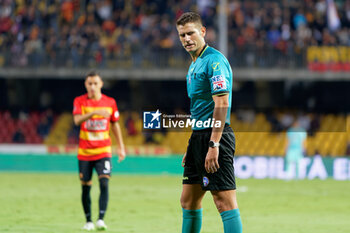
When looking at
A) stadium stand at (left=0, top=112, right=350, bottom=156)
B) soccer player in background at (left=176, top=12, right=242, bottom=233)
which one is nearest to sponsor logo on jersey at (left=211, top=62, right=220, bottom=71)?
soccer player in background at (left=176, top=12, right=242, bottom=233)

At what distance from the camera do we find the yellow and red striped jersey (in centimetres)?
945

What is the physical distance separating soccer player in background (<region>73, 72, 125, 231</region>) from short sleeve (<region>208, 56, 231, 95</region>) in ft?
12.5

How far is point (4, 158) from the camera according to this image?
2212 cm

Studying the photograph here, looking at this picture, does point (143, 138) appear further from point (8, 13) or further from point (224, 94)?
point (224, 94)

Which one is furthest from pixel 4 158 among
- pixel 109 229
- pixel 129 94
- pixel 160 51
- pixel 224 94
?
pixel 224 94

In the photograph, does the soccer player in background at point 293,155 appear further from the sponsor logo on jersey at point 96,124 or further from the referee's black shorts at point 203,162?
the referee's black shorts at point 203,162

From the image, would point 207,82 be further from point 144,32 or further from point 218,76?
point 144,32

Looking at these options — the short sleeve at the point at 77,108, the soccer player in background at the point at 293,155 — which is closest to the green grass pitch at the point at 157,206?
the soccer player in background at the point at 293,155

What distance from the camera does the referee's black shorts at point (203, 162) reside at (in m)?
5.72

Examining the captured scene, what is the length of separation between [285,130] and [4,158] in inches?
399

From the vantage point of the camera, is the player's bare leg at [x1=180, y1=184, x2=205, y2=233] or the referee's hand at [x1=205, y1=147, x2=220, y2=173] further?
the player's bare leg at [x1=180, y1=184, x2=205, y2=233]

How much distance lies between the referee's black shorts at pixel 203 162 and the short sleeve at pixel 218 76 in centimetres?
37

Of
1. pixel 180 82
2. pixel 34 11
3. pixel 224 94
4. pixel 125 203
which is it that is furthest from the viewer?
pixel 180 82

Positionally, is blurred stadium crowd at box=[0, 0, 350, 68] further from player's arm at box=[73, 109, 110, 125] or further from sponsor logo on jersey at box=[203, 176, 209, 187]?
sponsor logo on jersey at box=[203, 176, 209, 187]
